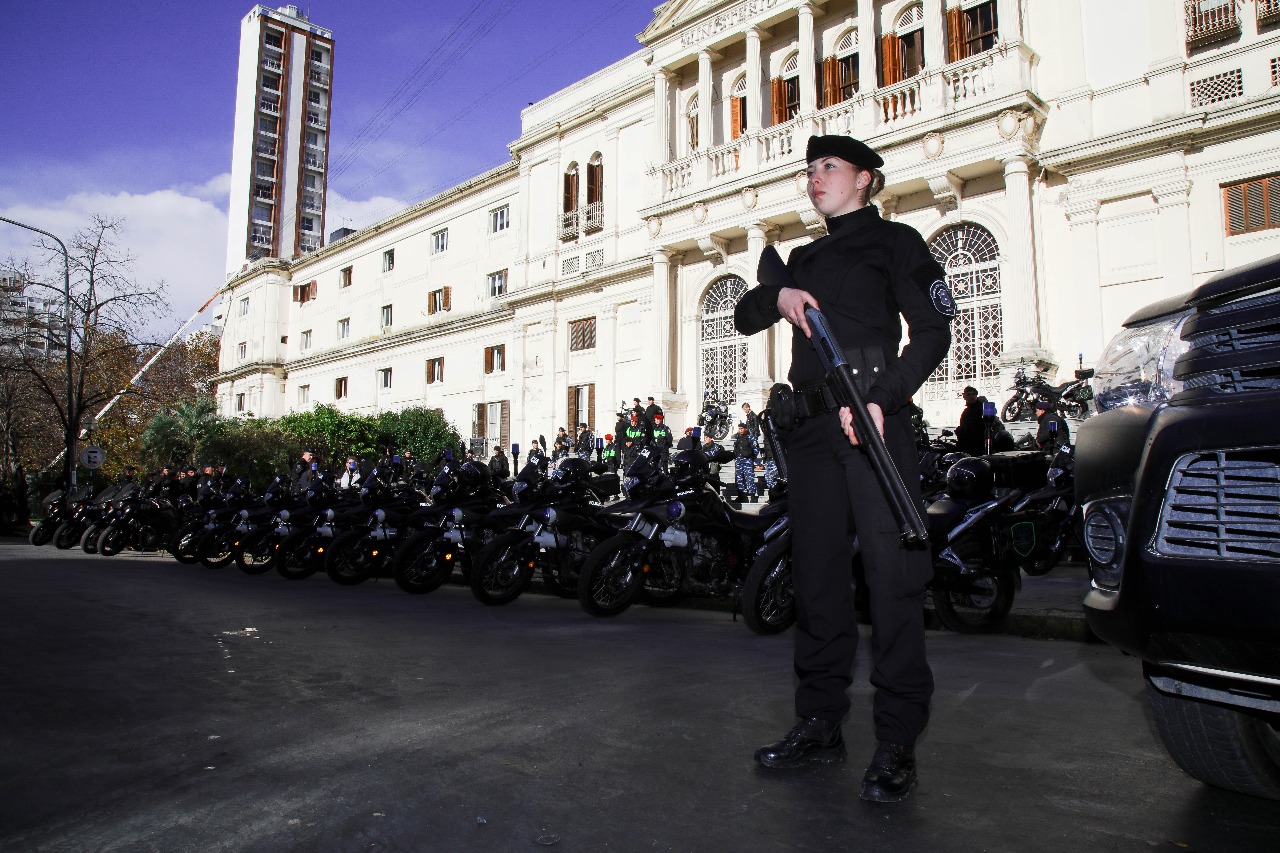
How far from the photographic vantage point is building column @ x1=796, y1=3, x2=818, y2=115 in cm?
1975

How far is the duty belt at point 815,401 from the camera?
2668 millimetres

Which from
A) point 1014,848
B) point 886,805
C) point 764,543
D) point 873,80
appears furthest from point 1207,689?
point 873,80

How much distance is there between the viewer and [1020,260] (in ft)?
53.4

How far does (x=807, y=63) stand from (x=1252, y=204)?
9598mm

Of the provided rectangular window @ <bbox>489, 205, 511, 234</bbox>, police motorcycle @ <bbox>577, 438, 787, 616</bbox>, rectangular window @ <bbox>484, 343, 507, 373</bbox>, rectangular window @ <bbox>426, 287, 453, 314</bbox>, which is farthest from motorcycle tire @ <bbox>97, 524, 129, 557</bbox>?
rectangular window @ <bbox>426, 287, 453, 314</bbox>

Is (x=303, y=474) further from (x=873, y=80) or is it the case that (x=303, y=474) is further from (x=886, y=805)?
(x=873, y=80)

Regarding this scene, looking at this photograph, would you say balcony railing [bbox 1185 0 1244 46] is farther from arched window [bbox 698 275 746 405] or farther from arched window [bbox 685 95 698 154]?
arched window [bbox 685 95 698 154]

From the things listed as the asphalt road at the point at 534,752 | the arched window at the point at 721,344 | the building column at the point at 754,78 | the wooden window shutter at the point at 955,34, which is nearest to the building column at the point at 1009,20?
the wooden window shutter at the point at 955,34

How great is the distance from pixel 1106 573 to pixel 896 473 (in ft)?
1.96

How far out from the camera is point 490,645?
4762 mm

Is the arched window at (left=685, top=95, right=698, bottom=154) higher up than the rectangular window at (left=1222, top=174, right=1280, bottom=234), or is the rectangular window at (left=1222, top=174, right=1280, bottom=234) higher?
the arched window at (left=685, top=95, right=698, bottom=154)

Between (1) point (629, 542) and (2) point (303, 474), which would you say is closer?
(1) point (629, 542)

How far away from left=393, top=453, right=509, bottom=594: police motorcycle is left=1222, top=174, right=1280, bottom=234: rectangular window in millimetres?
14167

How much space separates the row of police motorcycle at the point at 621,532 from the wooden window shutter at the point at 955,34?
12.0 metres
